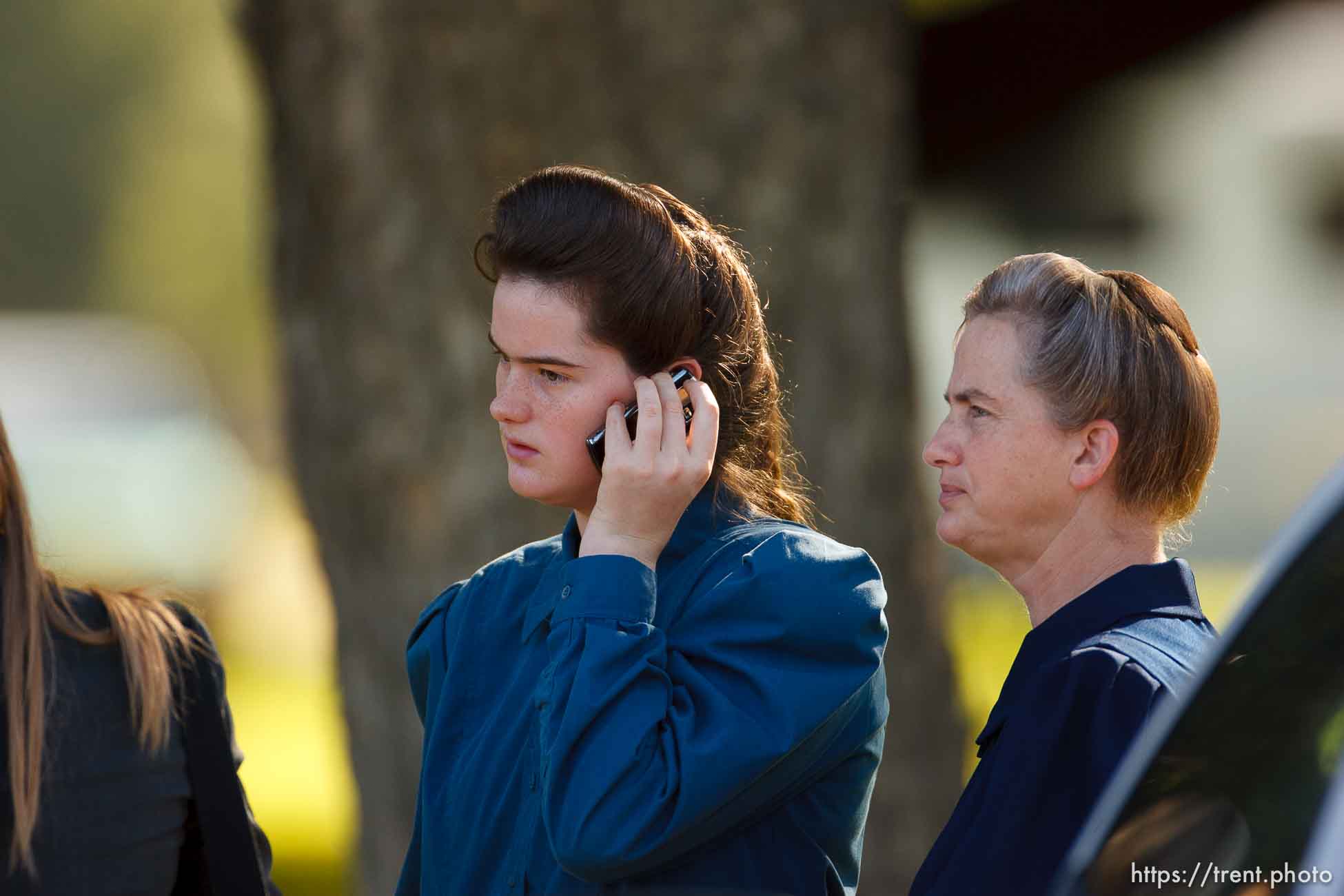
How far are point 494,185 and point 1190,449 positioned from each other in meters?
3.26

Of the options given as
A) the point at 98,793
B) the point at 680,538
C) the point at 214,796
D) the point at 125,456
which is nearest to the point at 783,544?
the point at 680,538

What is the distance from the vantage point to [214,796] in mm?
2605

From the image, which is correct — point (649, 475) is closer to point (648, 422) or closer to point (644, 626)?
point (648, 422)

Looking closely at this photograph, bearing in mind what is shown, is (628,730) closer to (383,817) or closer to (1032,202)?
(383,817)

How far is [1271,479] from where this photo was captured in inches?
583

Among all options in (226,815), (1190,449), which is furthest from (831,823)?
(226,815)

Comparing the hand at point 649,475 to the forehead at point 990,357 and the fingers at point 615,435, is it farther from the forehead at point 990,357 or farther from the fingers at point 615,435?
the forehead at point 990,357

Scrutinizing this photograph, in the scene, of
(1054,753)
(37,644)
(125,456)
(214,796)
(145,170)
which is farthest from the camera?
(145,170)

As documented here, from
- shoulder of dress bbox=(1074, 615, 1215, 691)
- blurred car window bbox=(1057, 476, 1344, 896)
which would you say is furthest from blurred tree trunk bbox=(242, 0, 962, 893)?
blurred car window bbox=(1057, 476, 1344, 896)

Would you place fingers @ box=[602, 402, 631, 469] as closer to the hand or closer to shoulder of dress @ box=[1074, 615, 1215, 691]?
the hand

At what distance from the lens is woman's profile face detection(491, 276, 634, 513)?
95.7 inches

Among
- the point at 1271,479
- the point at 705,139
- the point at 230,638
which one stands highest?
the point at 705,139

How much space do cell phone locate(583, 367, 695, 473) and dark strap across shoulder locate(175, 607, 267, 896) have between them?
727mm

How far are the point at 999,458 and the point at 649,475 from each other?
496mm
